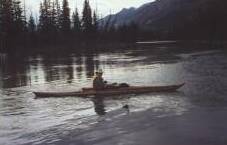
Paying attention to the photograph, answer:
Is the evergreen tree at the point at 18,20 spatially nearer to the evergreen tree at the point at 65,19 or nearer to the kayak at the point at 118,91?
the evergreen tree at the point at 65,19

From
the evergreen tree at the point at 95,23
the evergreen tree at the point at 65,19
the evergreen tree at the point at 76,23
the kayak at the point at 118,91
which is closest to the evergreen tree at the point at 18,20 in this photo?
the evergreen tree at the point at 65,19

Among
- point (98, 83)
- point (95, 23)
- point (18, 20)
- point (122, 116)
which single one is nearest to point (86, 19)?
point (95, 23)

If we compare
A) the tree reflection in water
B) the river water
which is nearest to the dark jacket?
the tree reflection in water

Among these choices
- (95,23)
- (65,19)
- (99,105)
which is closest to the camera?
(99,105)

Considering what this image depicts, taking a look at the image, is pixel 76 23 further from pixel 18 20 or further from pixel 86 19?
pixel 18 20

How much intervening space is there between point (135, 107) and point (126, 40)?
130989mm

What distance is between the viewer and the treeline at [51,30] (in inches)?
4207

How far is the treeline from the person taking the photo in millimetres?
106869

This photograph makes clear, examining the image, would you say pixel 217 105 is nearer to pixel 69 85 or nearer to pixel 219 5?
pixel 69 85

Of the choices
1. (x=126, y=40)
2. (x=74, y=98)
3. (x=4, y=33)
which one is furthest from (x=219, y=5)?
(x=74, y=98)

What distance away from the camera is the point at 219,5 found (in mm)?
136000

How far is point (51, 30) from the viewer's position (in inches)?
5049

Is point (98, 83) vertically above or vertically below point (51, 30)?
below

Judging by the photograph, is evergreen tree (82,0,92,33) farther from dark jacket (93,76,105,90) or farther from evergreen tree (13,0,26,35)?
dark jacket (93,76,105,90)
